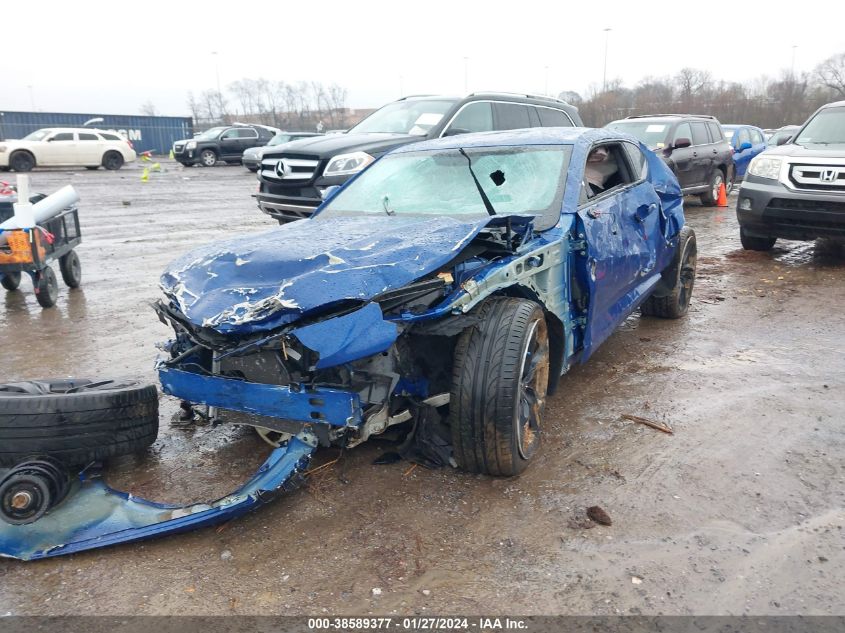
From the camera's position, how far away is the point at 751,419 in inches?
160

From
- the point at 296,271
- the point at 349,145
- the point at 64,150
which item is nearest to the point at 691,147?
the point at 349,145

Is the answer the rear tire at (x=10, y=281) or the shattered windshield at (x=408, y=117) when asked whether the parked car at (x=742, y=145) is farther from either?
the rear tire at (x=10, y=281)

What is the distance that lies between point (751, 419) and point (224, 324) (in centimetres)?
309

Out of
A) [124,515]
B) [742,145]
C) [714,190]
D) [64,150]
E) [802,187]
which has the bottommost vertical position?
[124,515]

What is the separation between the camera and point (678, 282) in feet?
19.7

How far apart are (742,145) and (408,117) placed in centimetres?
1196

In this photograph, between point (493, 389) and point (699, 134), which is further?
point (699, 134)

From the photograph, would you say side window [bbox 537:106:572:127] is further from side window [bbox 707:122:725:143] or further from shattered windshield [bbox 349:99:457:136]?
side window [bbox 707:122:725:143]

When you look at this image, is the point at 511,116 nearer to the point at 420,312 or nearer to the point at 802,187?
the point at 802,187

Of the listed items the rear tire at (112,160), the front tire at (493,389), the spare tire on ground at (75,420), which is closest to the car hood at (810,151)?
the front tire at (493,389)

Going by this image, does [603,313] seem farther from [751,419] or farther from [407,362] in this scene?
[407,362]

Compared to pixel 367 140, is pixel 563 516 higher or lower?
lower

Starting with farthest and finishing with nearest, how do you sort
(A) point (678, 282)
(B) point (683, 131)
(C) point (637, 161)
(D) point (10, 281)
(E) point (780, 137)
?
(E) point (780, 137) → (B) point (683, 131) → (D) point (10, 281) → (A) point (678, 282) → (C) point (637, 161)

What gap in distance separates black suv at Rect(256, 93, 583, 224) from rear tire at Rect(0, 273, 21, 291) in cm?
327
